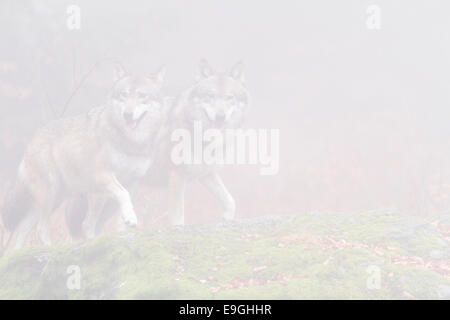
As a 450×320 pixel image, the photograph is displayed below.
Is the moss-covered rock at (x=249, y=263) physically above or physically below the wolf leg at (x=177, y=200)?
below

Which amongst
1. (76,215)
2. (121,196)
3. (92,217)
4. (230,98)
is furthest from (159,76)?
(76,215)

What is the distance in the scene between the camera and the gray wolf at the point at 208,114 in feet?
26.5

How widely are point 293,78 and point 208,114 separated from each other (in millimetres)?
13603

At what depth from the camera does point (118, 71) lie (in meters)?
8.12

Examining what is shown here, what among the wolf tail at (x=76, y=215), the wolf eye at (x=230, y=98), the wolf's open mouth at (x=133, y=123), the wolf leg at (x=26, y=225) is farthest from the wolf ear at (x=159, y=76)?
the wolf leg at (x=26, y=225)

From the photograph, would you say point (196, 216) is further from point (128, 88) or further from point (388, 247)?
point (388, 247)

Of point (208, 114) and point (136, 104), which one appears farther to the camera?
point (208, 114)

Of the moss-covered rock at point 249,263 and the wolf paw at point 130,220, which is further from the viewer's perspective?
the wolf paw at point 130,220

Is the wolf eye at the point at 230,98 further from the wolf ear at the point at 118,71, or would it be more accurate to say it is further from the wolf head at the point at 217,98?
the wolf ear at the point at 118,71

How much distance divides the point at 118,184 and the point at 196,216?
23.6ft

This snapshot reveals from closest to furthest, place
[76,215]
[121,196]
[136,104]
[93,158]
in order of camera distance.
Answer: [121,196]
[136,104]
[93,158]
[76,215]

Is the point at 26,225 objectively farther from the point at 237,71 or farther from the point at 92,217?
the point at 237,71

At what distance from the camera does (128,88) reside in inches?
307
